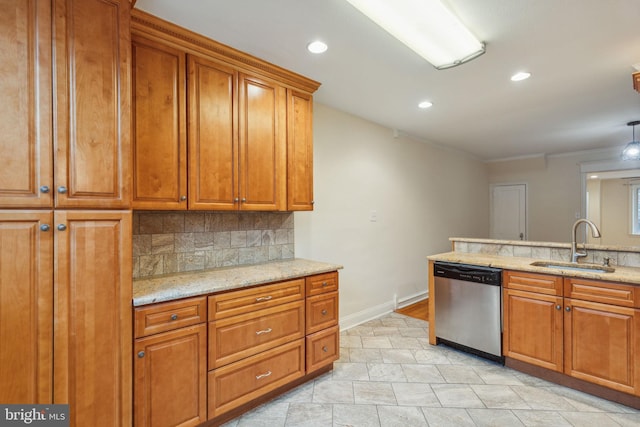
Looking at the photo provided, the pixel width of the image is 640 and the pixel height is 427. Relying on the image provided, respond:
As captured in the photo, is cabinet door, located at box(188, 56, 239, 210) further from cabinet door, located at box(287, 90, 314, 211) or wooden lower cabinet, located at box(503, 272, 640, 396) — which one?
wooden lower cabinet, located at box(503, 272, 640, 396)

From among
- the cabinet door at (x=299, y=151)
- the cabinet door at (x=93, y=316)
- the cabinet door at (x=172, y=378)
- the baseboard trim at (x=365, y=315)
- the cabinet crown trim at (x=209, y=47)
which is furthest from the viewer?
the baseboard trim at (x=365, y=315)

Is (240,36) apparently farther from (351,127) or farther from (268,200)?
(351,127)

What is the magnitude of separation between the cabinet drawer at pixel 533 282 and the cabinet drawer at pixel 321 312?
1498 millimetres

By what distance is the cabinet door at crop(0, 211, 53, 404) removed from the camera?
1.25 metres

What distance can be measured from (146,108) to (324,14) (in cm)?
122

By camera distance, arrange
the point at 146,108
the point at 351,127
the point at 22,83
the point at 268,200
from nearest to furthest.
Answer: the point at 22,83
the point at 146,108
the point at 268,200
the point at 351,127

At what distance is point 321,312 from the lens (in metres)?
2.44

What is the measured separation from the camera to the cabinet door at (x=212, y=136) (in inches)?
79.3

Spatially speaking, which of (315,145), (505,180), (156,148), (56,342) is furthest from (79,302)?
(505,180)

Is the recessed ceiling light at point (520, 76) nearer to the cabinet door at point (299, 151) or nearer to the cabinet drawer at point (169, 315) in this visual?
the cabinet door at point (299, 151)

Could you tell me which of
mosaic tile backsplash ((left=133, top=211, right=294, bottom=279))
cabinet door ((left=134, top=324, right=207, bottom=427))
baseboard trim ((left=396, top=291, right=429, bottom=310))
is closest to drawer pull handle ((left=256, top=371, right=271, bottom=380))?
cabinet door ((left=134, top=324, right=207, bottom=427))

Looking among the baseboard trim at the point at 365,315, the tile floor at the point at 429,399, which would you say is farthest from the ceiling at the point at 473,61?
the tile floor at the point at 429,399

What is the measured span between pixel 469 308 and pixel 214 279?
2.30 metres

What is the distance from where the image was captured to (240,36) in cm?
198
